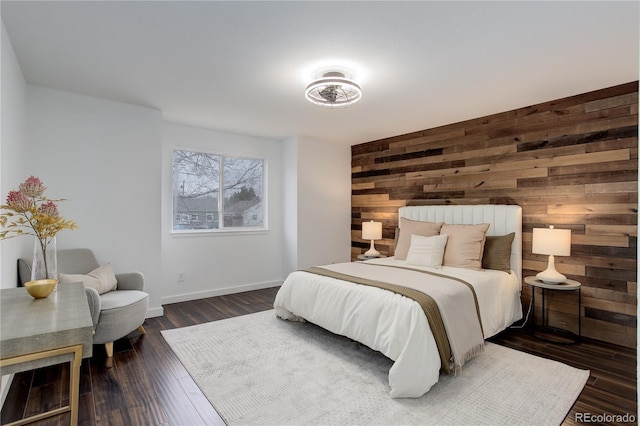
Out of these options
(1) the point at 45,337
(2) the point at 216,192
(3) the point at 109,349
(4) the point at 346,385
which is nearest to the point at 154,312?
(3) the point at 109,349

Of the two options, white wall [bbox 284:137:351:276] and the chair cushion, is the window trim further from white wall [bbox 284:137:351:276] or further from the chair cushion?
the chair cushion

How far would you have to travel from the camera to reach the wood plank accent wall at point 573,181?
3068 millimetres

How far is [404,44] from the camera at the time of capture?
2352 millimetres

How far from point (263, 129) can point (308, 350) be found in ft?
10.4

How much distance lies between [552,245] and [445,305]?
1.44m

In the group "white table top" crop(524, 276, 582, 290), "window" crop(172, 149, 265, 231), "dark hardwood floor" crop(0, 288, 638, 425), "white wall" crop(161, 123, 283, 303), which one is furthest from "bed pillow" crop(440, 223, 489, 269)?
"window" crop(172, 149, 265, 231)

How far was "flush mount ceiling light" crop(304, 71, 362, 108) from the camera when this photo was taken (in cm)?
273

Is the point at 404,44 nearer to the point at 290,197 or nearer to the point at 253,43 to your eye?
the point at 253,43

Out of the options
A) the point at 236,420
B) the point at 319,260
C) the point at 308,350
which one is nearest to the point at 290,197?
the point at 319,260

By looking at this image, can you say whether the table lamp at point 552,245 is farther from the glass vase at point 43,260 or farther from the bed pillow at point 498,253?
the glass vase at point 43,260

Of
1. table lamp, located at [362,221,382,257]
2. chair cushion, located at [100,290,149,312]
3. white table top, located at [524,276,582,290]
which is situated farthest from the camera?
table lamp, located at [362,221,382,257]

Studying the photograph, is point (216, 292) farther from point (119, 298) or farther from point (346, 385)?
point (346, 385)

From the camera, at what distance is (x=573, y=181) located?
3.38 meters

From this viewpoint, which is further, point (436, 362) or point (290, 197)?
point (290, 197)
